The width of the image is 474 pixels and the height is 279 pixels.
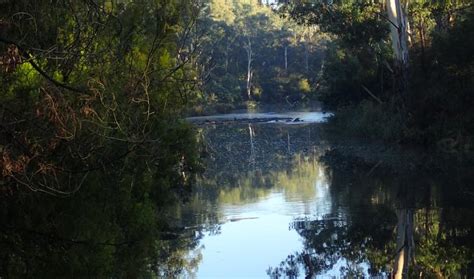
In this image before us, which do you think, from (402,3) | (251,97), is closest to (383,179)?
(402,3)

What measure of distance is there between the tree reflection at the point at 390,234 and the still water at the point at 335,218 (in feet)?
0.05

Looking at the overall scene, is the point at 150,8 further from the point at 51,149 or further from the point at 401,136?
the point at 401,136

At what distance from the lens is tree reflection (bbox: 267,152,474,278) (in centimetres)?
959

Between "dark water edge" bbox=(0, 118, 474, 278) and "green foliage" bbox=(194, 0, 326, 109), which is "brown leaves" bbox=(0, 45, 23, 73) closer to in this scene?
"dark water edge" bbox=(0, 118, 474, 278)

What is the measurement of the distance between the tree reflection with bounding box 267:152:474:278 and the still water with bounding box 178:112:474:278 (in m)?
0.02

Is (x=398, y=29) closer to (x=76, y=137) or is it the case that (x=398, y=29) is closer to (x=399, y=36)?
(x=399, y=36)

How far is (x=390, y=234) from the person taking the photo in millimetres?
11422

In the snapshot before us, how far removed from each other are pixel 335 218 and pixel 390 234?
1751mm

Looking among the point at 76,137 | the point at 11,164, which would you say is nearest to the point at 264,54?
the point at 76,137

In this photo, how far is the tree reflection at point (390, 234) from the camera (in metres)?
9.59

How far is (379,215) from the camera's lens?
515 inches

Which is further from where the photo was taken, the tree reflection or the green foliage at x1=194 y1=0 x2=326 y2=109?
the green foliage at x1=194 y1=0 x2=326 y2=109

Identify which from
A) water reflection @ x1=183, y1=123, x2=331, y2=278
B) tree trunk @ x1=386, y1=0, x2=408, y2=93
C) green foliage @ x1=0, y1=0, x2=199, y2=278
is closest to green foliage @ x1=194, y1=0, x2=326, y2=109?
tree trunk @ x1=386, y1=0, x2=408, y2=93

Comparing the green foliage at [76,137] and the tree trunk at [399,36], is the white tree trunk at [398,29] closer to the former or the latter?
the tree trunk at [399,36]
